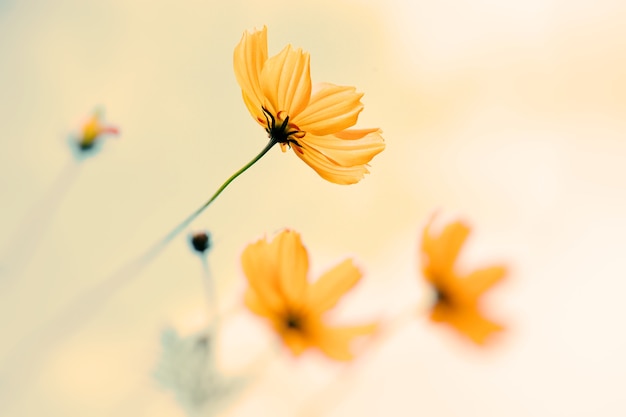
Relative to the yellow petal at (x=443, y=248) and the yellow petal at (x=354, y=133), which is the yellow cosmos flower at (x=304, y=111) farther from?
the yellow petal at (x=443, y=248)

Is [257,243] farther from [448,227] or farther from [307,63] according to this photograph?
[448,227]

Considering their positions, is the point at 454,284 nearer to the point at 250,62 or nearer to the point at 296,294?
the point at 296,294

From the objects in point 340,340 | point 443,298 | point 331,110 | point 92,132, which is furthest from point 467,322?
point 92,132

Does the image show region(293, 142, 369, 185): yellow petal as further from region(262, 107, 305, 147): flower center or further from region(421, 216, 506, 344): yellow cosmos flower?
region(421, 216, 506, 344): yellow cosmos flower

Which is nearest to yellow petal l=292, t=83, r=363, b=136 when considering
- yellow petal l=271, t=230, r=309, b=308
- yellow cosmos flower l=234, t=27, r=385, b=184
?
yellow cosmos flower l=234, t=27, r=385, b=184

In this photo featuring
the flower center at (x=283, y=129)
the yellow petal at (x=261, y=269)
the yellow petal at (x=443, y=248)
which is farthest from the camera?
the yellow petal at (x=443, y=248)

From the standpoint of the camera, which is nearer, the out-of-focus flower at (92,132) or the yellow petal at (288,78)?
the yellow petal at (288,78)

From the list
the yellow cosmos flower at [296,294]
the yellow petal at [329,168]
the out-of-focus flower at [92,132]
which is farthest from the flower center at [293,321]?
the out-of-focus flower at [92,132]
